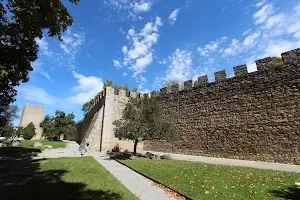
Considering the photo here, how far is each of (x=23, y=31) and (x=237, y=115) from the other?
40.1 ft

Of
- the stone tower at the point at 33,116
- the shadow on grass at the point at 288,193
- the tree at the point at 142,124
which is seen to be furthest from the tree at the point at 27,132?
the shadow on grass at the point at 288,193

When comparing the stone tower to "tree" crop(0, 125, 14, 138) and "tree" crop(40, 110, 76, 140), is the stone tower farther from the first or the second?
"tree" crop(40, 110, 76, 140)

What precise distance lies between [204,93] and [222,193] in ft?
31.2

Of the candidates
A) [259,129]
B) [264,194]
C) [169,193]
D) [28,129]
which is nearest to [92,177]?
[169,193]

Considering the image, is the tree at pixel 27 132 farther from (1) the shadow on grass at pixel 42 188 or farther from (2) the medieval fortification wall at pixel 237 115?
(1) the shadow on grass at pixel 42 188

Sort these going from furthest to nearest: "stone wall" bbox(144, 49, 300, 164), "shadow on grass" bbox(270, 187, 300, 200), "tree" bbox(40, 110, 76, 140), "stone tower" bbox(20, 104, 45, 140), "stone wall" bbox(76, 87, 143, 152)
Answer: "stone tower" bbox(20, 104, 45, 140) → "tree" bbox(40, 110, 76, 140) → "stone wall" bbox(76, 87, 143, 152) → "stone wall" bbox(144, 49, 300, 164) → "shadow on grass" bbox(270, 187, 300, 200)

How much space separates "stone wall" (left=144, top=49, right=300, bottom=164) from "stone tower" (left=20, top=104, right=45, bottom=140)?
4291 cm

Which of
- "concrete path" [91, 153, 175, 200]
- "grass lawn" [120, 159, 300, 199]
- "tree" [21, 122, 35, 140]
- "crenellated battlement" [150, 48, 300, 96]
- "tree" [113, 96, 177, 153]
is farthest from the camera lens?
"tree" [21, 122, 35, 140]

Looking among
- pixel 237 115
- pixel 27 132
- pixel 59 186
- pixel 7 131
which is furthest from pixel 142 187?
pixel 7 131

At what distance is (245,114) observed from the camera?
10898 mm

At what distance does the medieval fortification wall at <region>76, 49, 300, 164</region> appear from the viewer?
30.4ft

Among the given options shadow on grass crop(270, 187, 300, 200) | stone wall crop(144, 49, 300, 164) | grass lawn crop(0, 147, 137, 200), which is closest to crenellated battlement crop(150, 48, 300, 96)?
stone wall crop(144, 49, 300, 164)

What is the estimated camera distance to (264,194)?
4484 mm

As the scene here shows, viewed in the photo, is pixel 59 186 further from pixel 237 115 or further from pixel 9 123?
pixel 9 123
